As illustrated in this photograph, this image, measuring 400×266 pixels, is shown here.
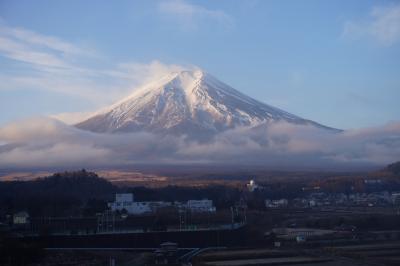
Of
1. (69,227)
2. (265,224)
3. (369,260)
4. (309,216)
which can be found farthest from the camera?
(309,216)

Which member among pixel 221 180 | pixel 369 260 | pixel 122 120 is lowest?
pixel 369 260

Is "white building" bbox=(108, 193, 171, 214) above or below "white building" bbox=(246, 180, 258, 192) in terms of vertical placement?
below

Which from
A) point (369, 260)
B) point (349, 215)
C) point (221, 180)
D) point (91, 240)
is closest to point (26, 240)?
point (91, 240)

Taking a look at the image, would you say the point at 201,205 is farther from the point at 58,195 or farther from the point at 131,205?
the point at 58,195

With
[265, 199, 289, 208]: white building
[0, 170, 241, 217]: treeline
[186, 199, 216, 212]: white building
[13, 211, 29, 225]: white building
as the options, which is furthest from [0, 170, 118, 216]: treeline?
[265, 199, 289, 208]: white building

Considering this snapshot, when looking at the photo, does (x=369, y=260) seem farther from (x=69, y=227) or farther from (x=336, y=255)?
(x=69, y=227)

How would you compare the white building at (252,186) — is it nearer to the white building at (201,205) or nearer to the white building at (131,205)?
the white building at (201,205)

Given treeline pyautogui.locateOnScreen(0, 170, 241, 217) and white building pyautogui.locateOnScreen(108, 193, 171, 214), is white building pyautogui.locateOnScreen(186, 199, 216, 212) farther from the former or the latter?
white building pyautogui.locateOnScreen(108, 193, 171, 214)

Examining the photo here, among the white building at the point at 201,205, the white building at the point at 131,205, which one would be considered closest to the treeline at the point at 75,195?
the white building at the point at 131,205
